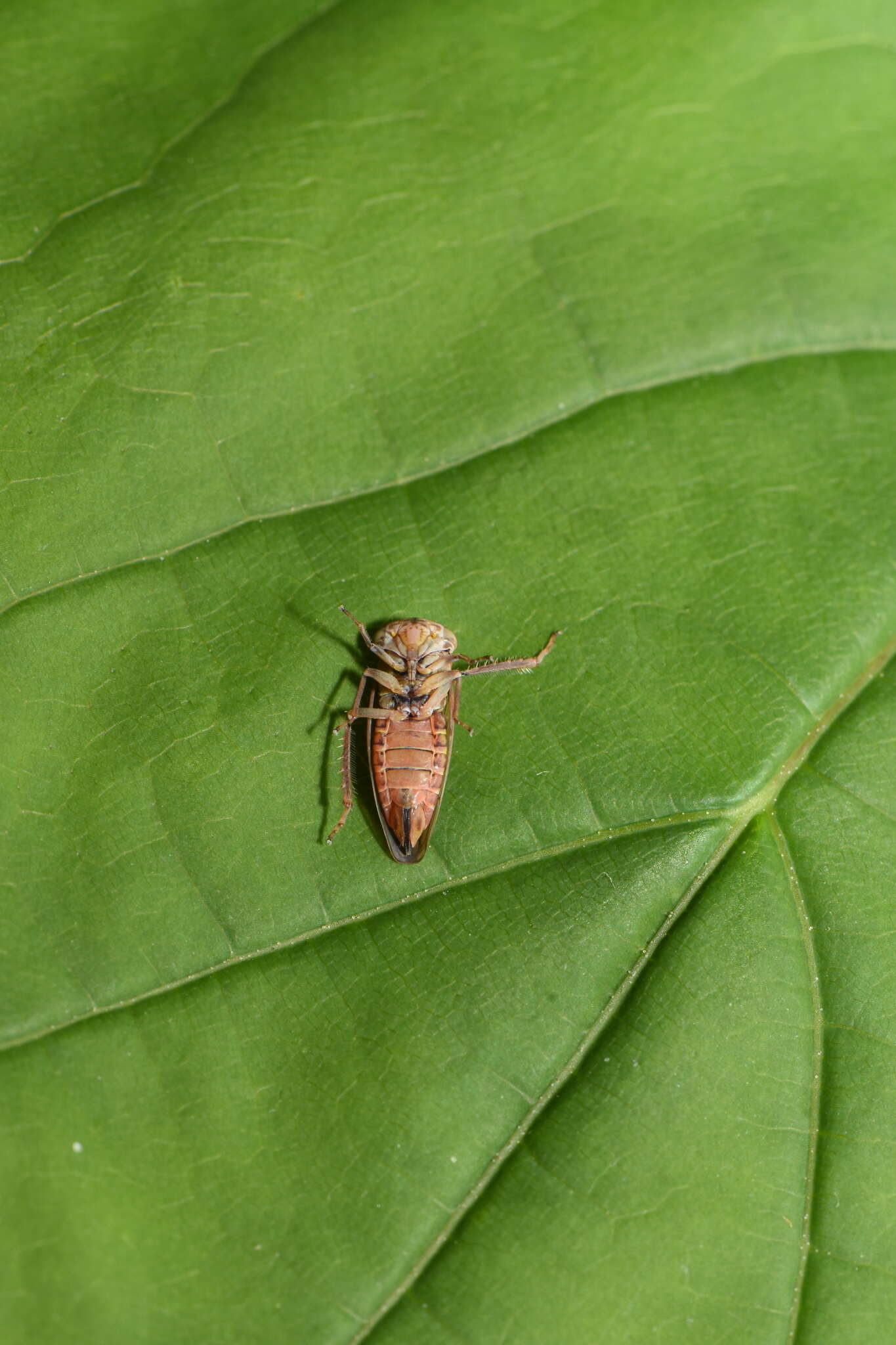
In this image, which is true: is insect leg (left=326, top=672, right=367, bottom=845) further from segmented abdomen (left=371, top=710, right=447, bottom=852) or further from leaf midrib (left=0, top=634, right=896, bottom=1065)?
leaf midrib (left=0, top=634, right=896, bottom=1065)

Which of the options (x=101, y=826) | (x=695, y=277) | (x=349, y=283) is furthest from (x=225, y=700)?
(x=695, y=277)

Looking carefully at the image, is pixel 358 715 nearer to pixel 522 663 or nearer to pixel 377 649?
pixel 377 649

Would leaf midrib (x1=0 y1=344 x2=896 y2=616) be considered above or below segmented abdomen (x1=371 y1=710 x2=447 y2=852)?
above

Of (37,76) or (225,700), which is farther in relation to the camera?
(37,76)

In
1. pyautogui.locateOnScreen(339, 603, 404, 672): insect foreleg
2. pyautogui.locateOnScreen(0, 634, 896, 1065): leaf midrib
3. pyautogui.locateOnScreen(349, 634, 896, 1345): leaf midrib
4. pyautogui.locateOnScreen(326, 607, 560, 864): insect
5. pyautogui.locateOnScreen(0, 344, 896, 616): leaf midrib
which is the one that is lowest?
pyautogui.locateOnScreen(349, 634, 896, 1345): leaf midrib

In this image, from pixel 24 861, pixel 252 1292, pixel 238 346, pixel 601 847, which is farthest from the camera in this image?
pixel 238 346

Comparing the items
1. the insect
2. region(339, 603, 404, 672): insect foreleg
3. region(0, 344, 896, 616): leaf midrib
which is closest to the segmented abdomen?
the insect

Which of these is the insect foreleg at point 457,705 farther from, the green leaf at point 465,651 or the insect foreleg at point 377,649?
the insect foreleg at point 377,649

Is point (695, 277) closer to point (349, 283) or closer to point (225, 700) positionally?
point (349, 283)
